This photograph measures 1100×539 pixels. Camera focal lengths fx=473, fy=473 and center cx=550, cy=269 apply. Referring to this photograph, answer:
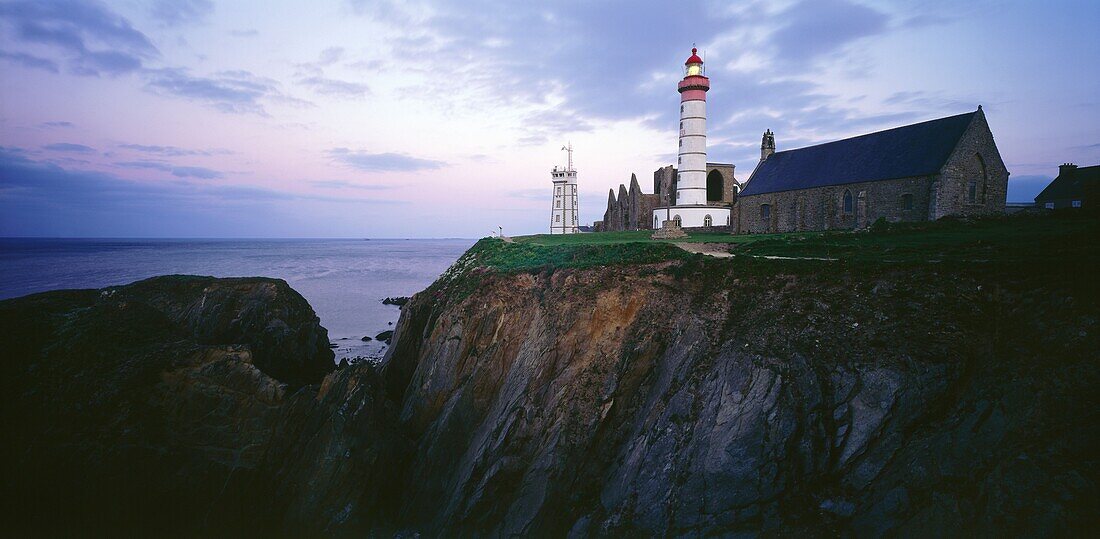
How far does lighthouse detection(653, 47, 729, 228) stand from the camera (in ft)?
137

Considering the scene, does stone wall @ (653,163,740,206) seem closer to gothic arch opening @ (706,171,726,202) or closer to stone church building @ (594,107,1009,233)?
gothic arch opening @ (706,171,726,202)

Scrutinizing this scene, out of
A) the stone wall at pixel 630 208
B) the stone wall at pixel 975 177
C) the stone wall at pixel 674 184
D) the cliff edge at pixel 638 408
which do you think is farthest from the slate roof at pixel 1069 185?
the stone wall at pixel 630 208

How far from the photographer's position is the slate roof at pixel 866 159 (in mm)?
29375

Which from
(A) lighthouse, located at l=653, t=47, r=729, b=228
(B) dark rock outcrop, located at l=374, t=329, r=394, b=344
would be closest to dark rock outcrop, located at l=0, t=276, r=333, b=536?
(B) dark rock outcrop, located at l=374, t=329, r=394, b=344

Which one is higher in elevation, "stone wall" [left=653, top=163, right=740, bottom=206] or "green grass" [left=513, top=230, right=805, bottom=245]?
"stone wall" [left=653, top=163, right=740, bottom=206]

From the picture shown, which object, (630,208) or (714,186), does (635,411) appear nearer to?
(714,186)

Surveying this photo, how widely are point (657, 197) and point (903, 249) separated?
39.0 meters

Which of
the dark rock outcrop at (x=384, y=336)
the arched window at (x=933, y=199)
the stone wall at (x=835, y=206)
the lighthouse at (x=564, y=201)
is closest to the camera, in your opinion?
the arched window at (x=933, y=199)

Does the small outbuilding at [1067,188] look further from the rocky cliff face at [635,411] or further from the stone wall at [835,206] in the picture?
the rocky cliff face at [635,411]

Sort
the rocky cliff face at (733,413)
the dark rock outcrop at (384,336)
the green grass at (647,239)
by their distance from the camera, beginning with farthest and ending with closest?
the dark rock outcrop at (384,336) < the green grass at (647,239) < the rocky cliff face at (733,413)

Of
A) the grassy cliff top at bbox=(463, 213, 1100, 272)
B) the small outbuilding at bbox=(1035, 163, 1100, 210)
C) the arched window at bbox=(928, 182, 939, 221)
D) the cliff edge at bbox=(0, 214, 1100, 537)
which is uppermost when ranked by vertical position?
the small outbuilding at bbox=(1035, 163, 1100, 210)

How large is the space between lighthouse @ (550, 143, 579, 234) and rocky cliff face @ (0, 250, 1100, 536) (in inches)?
2198

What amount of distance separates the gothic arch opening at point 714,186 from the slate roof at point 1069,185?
28.1 meters

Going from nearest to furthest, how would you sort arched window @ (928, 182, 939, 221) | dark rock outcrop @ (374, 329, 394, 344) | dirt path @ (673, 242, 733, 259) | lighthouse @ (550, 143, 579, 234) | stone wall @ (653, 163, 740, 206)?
dirt path @ (673, 242, 733, 259)
arched window @ (928, 182, 939, 221)
dark rock outcrop @ (374, 329, 394, 344)
stone wall @ (653, 163, 740, 206)
lighthouse @ (550, 143, 579, 234)
